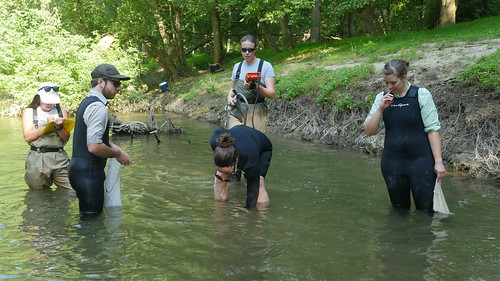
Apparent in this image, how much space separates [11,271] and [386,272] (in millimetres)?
3449

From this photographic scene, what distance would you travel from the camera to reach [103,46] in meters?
25.4

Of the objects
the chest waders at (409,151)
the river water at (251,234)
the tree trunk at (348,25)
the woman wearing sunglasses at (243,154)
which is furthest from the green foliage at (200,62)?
the chest waders at (409,151)

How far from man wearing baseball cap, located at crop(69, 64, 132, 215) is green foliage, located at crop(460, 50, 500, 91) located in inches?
302

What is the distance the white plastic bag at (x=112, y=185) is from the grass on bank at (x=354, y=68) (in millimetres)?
7563

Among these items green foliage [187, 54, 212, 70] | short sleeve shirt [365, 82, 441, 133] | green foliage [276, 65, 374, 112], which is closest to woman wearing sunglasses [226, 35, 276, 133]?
short sleeve shirt [365, 82, 441, 133]

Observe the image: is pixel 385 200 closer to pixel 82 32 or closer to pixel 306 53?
pixel 306 53

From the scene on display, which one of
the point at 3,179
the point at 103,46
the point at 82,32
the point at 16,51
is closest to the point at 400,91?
the point at 3,179

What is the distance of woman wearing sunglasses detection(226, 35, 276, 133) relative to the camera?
7.27 m

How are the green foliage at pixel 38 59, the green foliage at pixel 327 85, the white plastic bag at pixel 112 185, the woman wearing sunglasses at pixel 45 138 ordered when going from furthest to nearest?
the green foliage at pixel 38 59
the green foliage at pixel 327 85
the woman wearing sunglasses at pixel 45 138
the white plastic bag at pixel 112 185

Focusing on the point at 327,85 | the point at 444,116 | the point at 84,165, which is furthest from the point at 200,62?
the point at 84,165

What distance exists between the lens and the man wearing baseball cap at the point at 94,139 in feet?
18.0

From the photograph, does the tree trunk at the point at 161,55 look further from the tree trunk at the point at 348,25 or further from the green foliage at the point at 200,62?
the tree trunk at the point at 348,25

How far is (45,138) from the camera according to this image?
7188 millimetres

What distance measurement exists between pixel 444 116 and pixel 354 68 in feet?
13.8
